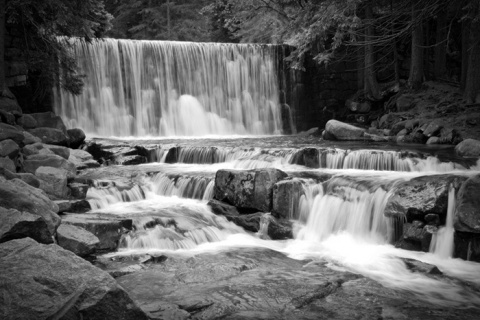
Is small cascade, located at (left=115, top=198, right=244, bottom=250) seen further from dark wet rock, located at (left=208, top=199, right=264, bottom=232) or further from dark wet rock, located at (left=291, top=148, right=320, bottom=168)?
dark wet rock, located at (left=291, top=148, right=320, bottom=168)

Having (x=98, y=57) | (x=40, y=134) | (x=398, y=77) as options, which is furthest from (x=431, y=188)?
(x=98, y=57)

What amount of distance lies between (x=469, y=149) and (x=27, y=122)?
11341 millimetres

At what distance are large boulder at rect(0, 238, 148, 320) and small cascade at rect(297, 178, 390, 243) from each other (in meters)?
5.12

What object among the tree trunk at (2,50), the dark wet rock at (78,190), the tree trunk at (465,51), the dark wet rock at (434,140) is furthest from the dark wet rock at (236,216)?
the tree trunk at (465,51)

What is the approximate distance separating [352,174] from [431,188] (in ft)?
8.08

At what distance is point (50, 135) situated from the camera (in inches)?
508

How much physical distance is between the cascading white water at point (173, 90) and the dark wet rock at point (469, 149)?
32.8 ft

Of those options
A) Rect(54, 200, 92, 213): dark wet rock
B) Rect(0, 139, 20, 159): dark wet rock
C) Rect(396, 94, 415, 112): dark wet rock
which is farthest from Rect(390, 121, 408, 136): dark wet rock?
Rect(0, 139, 20, 159): dark wet rock

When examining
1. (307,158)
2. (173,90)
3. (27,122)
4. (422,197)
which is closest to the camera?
(422,197)

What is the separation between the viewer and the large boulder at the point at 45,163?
9812 millimetres

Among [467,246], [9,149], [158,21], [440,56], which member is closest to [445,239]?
[467,246]

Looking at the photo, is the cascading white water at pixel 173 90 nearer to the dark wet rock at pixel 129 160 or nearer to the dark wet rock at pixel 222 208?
the dark wet rock at pixel 129 160

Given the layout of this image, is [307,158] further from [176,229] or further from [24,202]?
[24,202]

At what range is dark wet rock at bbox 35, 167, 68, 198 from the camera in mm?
8914
